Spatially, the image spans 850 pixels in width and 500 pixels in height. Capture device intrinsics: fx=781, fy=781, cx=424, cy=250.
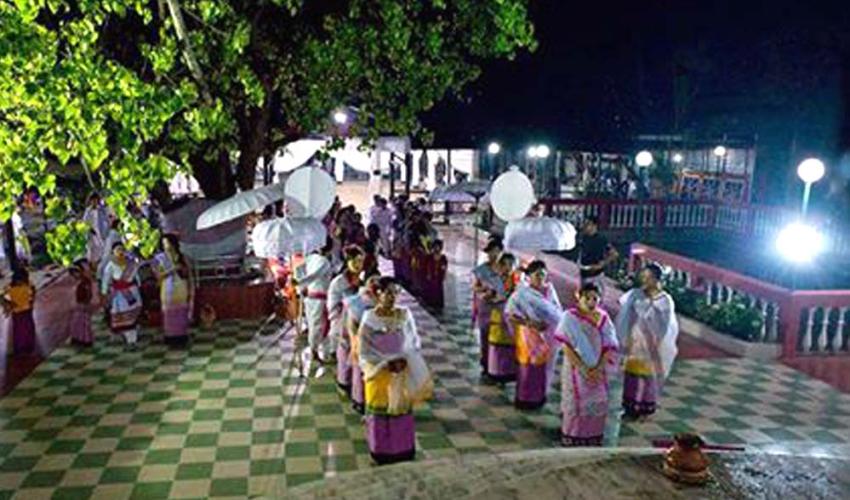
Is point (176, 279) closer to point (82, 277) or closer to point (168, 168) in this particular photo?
point (82, 277)

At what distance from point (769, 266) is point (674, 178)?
265 inches

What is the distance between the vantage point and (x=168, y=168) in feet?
15.7

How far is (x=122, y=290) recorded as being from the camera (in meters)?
10.2

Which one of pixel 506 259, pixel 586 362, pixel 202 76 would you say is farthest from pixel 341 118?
pixel 586 362

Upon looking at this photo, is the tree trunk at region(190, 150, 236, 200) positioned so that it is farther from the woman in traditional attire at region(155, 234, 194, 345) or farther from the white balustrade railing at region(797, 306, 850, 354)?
the white balustrade railing at region(797, 306, 850, 354)

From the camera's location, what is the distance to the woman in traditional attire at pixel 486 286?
9102mm

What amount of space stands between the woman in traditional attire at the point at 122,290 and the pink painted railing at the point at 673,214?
10.3 meters

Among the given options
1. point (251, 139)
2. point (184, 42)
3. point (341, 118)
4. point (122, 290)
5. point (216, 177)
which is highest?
point (184, 42)

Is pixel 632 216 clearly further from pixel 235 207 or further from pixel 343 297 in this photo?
pixel 343 297

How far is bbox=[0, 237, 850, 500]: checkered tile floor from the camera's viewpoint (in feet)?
21.8

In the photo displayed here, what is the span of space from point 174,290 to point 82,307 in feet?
3.82

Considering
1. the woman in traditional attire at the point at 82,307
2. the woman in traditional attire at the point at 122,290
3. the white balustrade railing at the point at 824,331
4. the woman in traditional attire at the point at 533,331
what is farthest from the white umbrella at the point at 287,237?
the white balustrade railing at the point at 824,331

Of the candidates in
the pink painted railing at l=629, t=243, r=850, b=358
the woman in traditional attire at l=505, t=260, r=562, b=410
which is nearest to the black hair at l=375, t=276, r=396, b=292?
the woman in traditional attire at l=505, t=260, r=562, b=410

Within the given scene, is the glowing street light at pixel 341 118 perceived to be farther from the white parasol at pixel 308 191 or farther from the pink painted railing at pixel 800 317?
the pink painted railing at pixel 800 317
